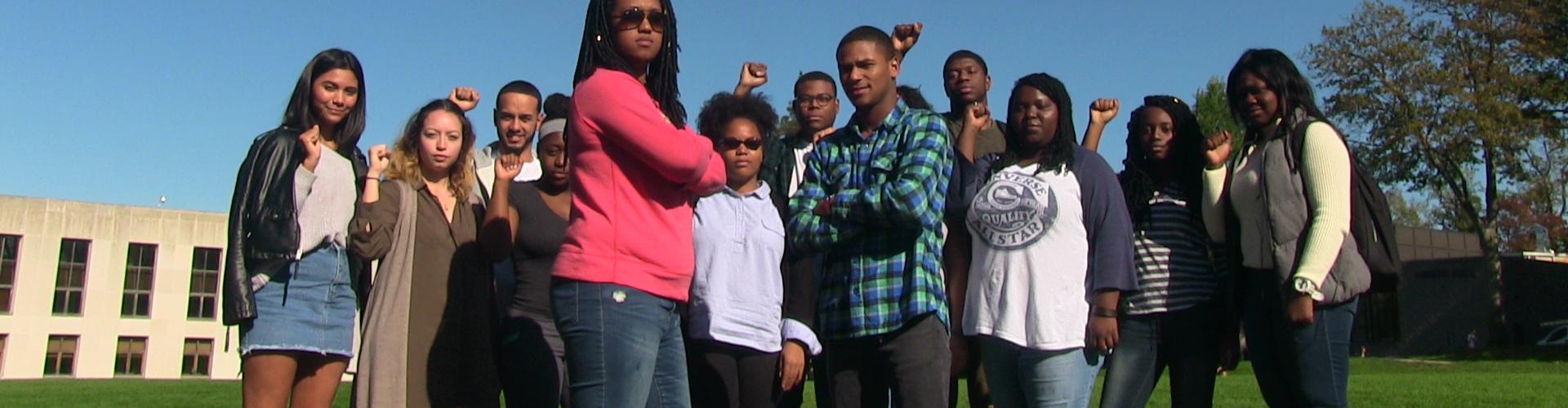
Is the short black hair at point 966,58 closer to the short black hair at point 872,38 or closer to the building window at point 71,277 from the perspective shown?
the short black hair at point 872,38

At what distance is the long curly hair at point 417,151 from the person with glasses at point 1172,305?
2.85m

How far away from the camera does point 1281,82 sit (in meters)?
4.74

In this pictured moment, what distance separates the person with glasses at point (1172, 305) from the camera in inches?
197

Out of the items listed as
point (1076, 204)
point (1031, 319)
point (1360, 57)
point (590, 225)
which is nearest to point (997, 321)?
point (1031, 319)

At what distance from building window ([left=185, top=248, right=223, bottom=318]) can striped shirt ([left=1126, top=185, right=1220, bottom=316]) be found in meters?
55.3

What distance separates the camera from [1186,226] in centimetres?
520

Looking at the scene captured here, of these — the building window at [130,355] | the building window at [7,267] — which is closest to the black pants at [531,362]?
the building window at [7,267]

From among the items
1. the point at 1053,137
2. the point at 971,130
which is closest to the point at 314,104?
the point at 971,130

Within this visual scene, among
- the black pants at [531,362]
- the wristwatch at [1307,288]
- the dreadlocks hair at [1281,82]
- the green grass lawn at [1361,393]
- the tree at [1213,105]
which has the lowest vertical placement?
the green grass lawn at [1361,393]

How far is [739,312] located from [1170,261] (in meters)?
1.76

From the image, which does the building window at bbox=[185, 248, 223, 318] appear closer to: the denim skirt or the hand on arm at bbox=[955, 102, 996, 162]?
the denim skirt

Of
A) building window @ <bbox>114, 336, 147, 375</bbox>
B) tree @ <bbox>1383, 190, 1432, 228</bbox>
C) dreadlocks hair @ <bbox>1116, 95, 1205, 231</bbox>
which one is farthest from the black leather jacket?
tree @ <bbox>1383, 190, 1432, 228</bbox>

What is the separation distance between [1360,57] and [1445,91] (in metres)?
2.32

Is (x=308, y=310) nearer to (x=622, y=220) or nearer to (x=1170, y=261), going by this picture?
(x=622, y=220)
